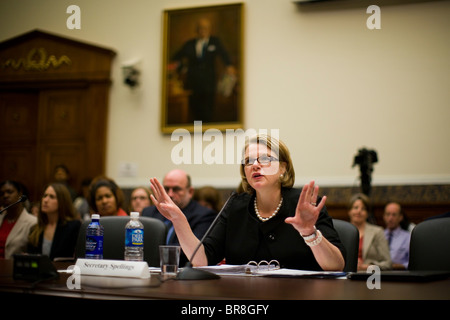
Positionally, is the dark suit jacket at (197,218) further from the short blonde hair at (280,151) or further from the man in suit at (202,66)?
the man in suit at (202,66)

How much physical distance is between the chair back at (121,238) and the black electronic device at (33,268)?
1100mm

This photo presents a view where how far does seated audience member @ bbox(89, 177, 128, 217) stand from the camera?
4.30m

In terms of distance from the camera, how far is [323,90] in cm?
673

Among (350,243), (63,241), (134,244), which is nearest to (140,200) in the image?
(63,241)

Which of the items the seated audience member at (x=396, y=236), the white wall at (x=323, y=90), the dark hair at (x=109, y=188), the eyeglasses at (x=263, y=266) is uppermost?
the white wall at (x=323, y=90)

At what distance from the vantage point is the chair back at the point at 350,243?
247 centimetres

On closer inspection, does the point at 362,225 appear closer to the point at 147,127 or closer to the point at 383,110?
the point at 383,110

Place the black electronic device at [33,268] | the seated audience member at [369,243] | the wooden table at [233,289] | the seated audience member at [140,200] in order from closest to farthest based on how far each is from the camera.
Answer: the wooden table at [233,289] → the black electronic device at [33,268] → the seated audience member at [369,243] → the seated audience member at [140,200]

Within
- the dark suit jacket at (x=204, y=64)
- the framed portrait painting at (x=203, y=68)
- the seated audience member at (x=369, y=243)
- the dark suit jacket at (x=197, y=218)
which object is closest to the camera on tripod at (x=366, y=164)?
the seated audience member at (x=369, y=243)

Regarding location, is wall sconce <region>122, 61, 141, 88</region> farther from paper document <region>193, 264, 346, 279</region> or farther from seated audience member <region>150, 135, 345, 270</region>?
paper document <region>193, 264, 346, 279</region>

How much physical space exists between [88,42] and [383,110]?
14.4ft

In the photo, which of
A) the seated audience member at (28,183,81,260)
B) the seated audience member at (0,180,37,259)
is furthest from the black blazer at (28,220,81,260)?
the seated audience member at (0,180,37,259)

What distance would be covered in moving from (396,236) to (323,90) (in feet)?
7.10

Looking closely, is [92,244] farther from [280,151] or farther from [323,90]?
[323,90]
